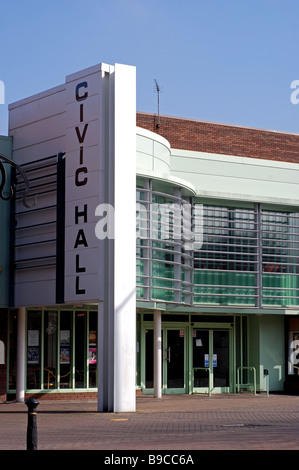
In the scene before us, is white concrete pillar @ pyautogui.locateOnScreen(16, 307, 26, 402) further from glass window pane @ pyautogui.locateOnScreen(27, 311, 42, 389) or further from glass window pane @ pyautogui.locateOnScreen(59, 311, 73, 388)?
glass window pane @ pyautogui.locateOnScreen(59, 311, 73, 388)

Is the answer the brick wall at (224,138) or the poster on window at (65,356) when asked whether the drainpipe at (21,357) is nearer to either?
the poster on window at (65,356)

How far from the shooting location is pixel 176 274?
1039 inches

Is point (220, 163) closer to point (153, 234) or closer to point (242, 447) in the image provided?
point (153, 234)

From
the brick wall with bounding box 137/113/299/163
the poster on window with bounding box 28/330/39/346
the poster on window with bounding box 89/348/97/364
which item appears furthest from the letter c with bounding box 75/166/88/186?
the brick wall with bounding box 137/113/299/163

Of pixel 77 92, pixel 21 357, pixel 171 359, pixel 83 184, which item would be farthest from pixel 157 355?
pixel 77 92

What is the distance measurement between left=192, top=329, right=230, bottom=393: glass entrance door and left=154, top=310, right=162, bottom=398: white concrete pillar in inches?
134

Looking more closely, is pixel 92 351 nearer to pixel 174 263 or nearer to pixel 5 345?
pixel 5 345

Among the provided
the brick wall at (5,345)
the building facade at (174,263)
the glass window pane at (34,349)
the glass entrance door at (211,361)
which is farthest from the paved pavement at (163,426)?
the glass entrance door at (211,361)

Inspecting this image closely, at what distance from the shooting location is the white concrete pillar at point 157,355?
26094 mm

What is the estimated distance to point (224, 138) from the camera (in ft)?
103

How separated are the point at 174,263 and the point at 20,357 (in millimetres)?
5435

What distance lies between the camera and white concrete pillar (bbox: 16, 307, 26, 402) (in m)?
25.1

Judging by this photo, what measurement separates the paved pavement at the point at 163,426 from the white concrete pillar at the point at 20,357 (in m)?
0.78
